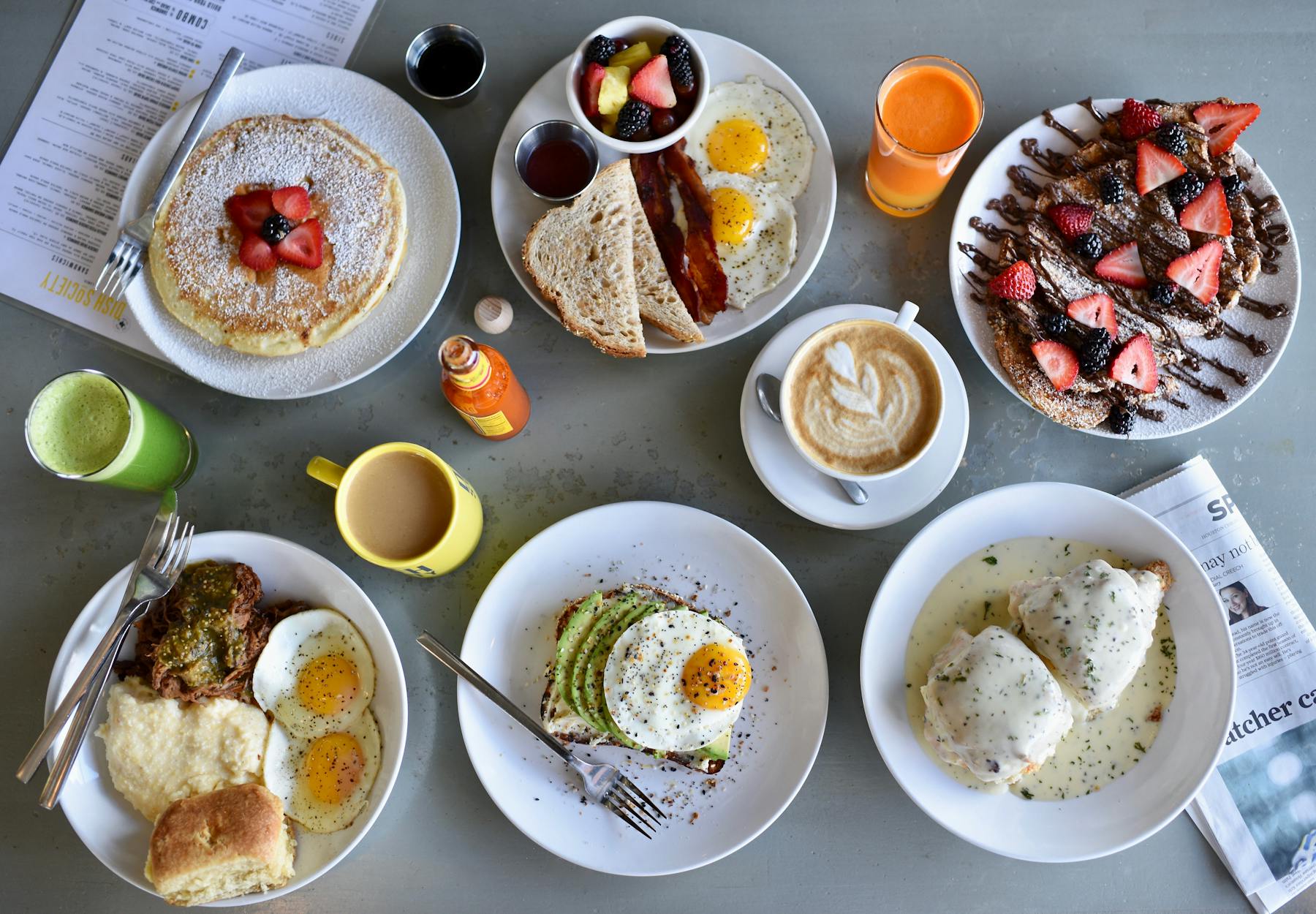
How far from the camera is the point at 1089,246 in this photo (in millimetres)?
2174

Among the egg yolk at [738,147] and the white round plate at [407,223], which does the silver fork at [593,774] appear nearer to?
the white round plate at [407,223]

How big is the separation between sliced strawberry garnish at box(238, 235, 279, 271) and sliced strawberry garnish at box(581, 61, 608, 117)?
85cm

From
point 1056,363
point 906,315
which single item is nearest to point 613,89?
point 906,315

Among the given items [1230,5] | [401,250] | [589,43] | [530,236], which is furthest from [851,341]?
[1230,5]

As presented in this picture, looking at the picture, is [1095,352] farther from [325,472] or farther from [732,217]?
[325,472]

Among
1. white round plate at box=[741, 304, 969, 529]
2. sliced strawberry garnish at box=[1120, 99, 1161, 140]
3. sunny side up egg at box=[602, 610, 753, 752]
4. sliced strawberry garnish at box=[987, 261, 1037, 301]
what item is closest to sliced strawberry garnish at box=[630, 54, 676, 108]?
white round plate at box=[741, 304, 969, 529]

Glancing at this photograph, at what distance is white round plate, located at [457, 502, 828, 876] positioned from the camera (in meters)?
2.10

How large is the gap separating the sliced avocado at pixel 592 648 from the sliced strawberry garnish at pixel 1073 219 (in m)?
1.40

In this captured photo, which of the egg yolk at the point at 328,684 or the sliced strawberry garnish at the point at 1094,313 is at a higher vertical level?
the sliced strawberry garnish at the point at 1094,313

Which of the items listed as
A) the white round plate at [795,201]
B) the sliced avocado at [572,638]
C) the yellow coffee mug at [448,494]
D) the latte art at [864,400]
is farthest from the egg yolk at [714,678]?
the white round plate at [795,201]

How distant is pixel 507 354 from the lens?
2.34 metres

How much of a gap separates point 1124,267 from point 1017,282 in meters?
0.31

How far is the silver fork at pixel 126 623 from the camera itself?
2010mm

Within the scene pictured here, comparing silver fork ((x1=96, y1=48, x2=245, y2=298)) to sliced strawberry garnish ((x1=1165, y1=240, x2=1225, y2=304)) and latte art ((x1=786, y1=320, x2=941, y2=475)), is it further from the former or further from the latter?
sliced strawberry garnish ((x1=1165, y1=240, x2=1225, y2=304))
